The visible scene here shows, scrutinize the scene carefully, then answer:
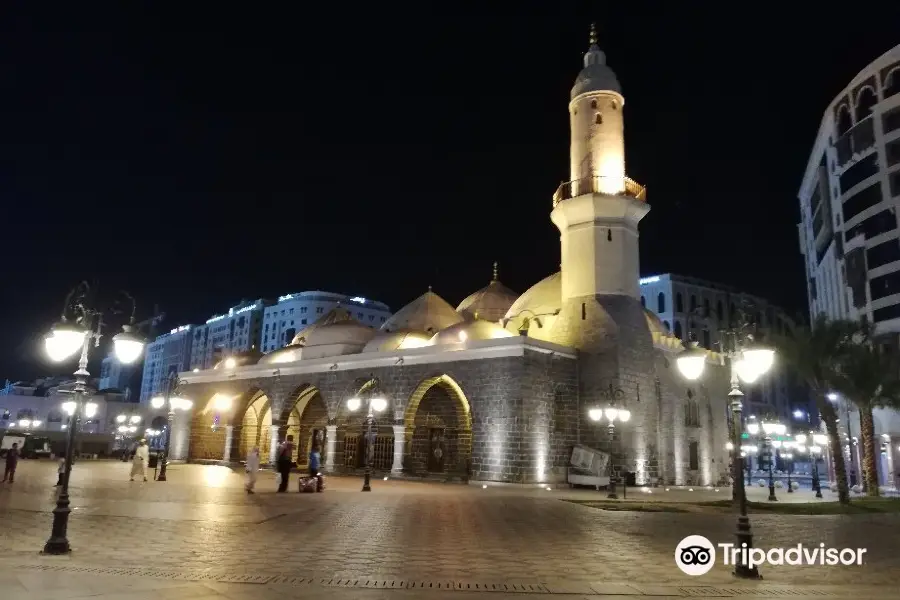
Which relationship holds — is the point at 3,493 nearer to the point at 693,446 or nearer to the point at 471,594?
the point at 471,594

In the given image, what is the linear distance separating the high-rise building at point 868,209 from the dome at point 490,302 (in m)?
17.5

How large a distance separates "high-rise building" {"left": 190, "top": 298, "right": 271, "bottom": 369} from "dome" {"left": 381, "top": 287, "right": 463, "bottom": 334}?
67.8 m

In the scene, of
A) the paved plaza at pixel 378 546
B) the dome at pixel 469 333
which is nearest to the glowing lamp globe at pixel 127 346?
the paved plaza at pixel 378 546

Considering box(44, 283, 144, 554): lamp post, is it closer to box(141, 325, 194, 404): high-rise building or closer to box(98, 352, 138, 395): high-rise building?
box(141, 325, 194, 404): high-rise building

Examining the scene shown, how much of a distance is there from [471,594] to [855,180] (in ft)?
145

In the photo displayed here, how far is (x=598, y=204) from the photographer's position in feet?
90.0

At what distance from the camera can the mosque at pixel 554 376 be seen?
24781mm

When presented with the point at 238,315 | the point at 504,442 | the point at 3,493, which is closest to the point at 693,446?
the point at 504,442

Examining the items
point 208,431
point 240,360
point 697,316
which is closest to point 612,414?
point 240,360

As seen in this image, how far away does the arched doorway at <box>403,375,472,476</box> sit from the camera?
27703 mm

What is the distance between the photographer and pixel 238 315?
105 meters

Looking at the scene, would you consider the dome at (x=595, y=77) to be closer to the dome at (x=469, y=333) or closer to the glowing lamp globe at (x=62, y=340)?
the dome at (x=469, y=333)

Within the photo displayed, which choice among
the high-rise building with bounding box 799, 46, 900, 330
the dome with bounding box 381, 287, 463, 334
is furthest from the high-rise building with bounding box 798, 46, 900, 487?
the dome with bounding box 381, 287, 463, 334

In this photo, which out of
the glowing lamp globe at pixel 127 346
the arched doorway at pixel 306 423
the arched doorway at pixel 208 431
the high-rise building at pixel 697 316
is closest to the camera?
the glowing lamp globe at pixel 127 346
